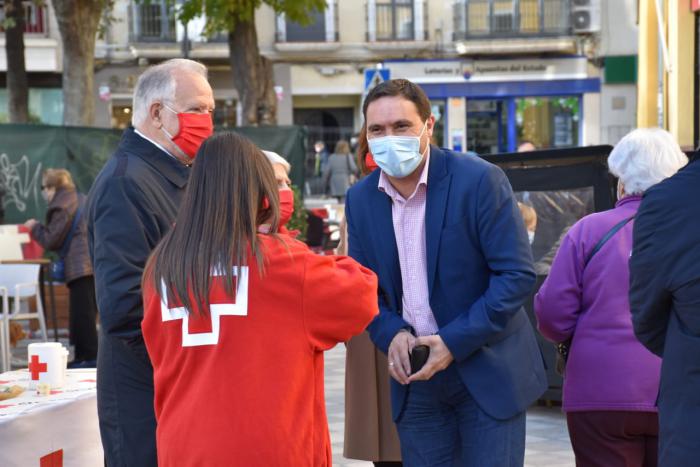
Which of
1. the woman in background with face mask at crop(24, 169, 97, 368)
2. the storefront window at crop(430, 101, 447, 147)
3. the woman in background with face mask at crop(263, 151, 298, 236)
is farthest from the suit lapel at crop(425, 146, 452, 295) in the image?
the storefront window at crop(430, 101, 447, 147)

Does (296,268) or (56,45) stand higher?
(56,45)

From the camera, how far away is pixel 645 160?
4.30 meters

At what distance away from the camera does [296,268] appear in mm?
3162

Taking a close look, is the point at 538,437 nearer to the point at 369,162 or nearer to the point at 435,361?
the point at 369,162

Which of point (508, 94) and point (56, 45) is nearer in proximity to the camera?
point (56, 45)

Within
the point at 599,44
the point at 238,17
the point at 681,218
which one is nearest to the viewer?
the point at 681,218

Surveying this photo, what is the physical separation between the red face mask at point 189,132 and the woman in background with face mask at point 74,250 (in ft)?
23.6

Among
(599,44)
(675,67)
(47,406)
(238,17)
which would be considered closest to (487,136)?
(599,44)

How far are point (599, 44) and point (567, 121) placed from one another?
272cm

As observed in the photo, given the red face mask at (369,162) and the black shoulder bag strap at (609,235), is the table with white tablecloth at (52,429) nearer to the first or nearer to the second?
the red face mask at (369,162)

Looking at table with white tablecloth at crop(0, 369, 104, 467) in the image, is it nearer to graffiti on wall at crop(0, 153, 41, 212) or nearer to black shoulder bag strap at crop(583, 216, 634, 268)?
black shoulder bag strap at crop(583, 216, 634, 268)

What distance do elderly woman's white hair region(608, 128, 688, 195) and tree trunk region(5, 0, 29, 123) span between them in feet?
59.3

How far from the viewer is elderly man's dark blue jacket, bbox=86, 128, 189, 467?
369cm

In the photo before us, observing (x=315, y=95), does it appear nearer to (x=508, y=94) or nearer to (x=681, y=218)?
(x=508, y=94)
